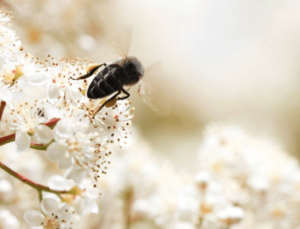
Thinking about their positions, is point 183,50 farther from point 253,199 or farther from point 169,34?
point 253,199

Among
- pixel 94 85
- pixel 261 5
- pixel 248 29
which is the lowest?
pixel 94 85

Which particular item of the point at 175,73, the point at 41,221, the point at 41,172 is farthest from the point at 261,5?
the point at 41,221

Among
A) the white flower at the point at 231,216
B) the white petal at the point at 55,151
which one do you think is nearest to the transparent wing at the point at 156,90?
A: the white petal at the point at 55,151

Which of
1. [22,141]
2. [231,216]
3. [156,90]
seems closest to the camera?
[22,141]

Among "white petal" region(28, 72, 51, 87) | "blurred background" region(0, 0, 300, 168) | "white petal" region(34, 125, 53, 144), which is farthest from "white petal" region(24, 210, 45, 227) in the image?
"blurred background" region(0, 0, 300, 168)

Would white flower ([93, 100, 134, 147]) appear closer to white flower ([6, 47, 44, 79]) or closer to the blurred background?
white flower ([6, 47, 44, 79])

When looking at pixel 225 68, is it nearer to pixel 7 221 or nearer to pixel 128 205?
pixel 128 205

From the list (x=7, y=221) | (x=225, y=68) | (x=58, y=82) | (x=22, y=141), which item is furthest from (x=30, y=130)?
(x=225, y=68)

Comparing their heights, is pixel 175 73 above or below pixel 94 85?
above

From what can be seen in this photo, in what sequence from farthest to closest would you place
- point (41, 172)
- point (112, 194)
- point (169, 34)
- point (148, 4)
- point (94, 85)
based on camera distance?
point (169, 34), point (148, 4), point (112, 194), point (41, 172), point (94, 85)
